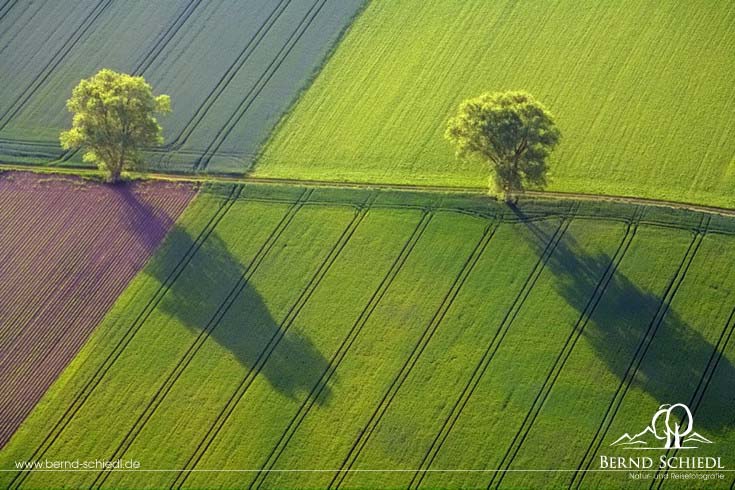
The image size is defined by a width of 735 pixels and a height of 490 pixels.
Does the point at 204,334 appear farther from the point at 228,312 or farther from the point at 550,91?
the point at 550,91

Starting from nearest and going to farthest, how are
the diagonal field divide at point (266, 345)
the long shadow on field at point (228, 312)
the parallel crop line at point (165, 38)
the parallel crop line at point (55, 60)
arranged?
the diagonal field divide at point (266, 345) → the long shadow on field at point (228, 312) → the parallel crop line at point (55, 60) → the parallel crop line at point (165, 38)

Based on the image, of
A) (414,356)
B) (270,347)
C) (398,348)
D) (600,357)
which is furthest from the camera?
(270,347)

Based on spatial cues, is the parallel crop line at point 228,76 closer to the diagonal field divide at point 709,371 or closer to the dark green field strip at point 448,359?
the dark green field strip at point 448,359

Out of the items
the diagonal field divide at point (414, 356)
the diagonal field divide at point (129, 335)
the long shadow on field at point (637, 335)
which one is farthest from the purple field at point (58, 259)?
the long shadow on field at point (637, 335)

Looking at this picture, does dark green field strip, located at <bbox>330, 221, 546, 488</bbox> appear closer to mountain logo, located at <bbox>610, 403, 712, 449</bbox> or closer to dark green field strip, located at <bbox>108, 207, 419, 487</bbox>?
dark green field strip, located at <bbox>108, 207, 419, 487</bbox>

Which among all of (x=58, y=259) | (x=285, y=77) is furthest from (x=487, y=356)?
(x=285, y=77)

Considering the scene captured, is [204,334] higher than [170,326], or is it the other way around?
[204,334]
